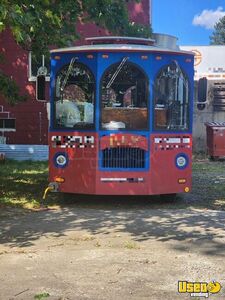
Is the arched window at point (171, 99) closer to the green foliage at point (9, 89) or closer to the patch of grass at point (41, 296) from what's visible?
the green foliage at point (9, 89)

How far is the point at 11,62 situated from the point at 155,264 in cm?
1482

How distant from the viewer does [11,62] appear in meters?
19.7

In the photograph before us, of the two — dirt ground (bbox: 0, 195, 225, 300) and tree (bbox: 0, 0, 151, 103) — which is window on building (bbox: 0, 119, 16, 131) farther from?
dirt ground (bbox: 0, 195, 225, 300)

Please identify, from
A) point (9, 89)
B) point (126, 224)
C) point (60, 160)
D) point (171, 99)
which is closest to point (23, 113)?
point (9, 89)

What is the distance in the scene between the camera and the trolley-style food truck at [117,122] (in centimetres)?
966

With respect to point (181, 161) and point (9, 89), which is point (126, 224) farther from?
point (9, 89)

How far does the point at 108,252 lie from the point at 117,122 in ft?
11.5

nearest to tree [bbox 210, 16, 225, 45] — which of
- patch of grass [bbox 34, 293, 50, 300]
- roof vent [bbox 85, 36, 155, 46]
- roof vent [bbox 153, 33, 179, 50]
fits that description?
roof vent [bbox 153, 33, 179, 50]

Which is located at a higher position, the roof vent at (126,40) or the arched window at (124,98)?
the roof vent at (126,40)

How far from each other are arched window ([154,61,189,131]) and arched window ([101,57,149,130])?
232 millimetres

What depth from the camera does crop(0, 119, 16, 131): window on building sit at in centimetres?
1970

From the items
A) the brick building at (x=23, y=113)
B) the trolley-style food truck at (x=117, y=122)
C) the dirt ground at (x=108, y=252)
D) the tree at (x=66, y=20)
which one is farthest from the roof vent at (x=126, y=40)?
the brick building at (x=23, y=113)

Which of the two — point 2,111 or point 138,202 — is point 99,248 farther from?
point 2,111

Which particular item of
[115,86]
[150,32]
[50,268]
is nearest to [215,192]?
[115,86]
